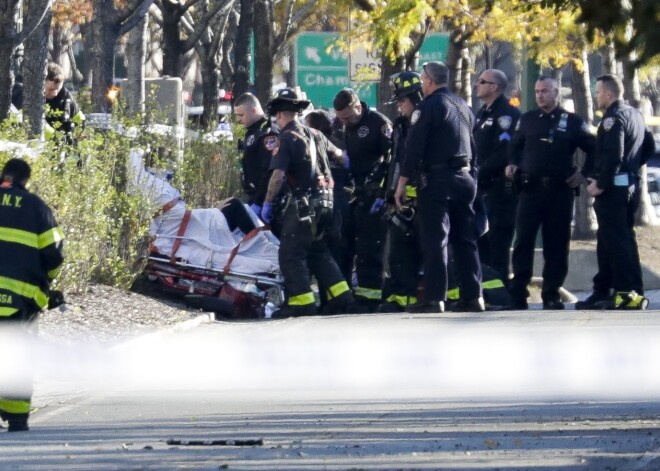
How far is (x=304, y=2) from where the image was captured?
1212 inches

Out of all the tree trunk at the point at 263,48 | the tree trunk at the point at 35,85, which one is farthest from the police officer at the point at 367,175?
the tree trunk at the point at 263,48

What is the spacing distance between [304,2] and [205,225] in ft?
58.3

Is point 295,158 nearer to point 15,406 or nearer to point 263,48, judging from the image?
point 15,406

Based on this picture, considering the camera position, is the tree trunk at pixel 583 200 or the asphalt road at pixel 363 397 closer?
the asphalt road at pixel 363 397

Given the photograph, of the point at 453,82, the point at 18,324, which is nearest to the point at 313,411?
the point at 18,324

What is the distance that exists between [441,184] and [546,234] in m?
1.42

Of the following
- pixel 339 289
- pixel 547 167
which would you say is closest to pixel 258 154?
pixel 339 289

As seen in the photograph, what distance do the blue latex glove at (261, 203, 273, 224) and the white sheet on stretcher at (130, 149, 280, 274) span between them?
0.28m

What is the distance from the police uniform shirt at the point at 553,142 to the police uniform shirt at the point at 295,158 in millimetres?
1967

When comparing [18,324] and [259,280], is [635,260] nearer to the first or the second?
[259,280]

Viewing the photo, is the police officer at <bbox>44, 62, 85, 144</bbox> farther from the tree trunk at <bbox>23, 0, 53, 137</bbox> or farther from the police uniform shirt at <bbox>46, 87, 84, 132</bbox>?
the tree trunk at <bbox>23, 0, 53, 137</bbox>

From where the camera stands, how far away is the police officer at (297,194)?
42.0 feet

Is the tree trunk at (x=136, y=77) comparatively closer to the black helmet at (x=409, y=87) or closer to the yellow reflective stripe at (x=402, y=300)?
the black helmet at (x=409, y=87)

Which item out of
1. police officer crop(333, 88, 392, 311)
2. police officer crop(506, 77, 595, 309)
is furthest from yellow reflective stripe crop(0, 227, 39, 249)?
police officer crop(506, 77, 595, 309)
